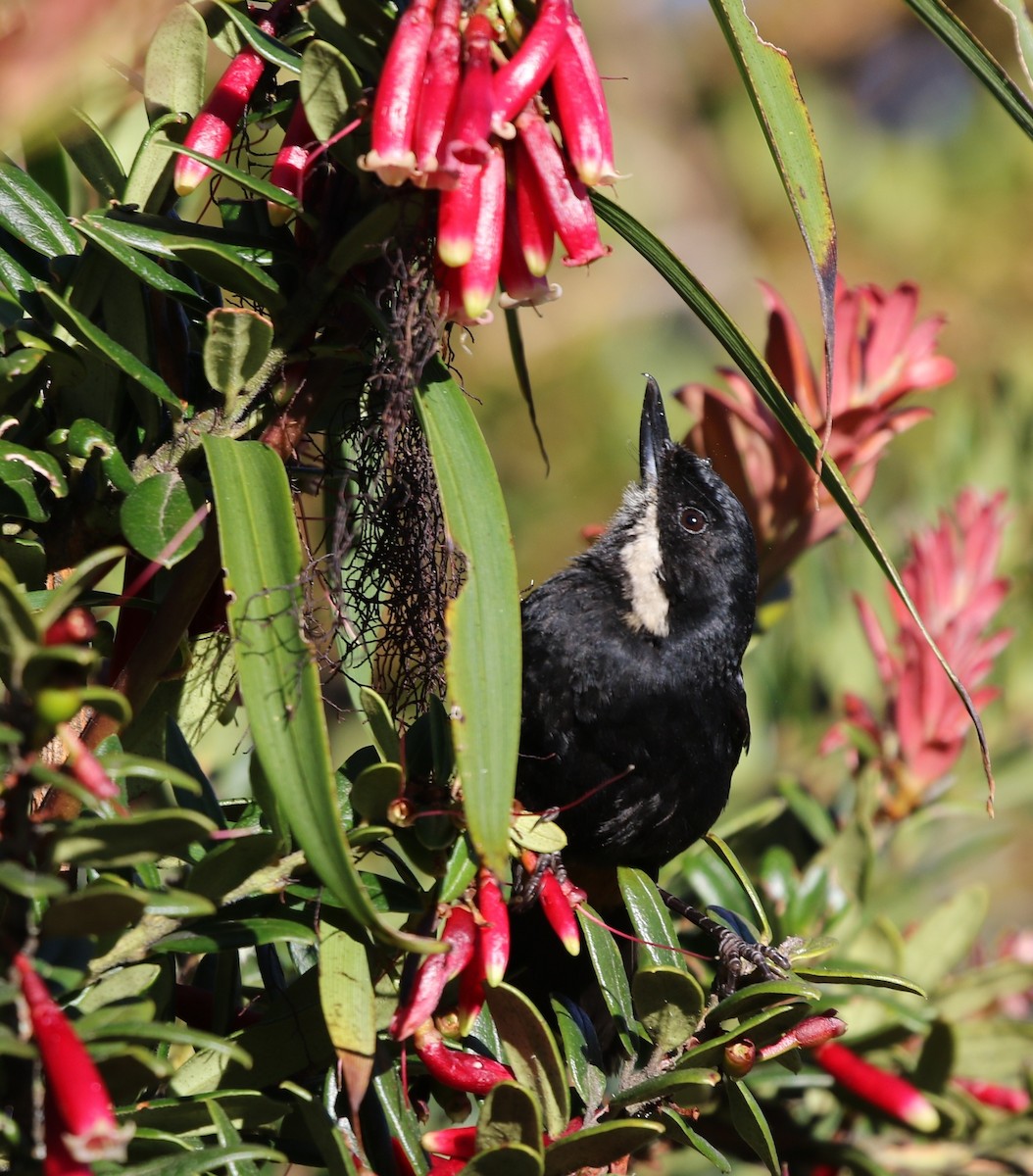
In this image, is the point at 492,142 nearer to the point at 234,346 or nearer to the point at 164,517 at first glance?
the point at 234,346

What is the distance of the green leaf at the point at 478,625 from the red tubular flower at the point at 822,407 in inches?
38.3

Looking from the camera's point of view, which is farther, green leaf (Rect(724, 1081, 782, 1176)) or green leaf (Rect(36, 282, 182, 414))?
green leaf (Rect(724, 1081, 782, 1176))

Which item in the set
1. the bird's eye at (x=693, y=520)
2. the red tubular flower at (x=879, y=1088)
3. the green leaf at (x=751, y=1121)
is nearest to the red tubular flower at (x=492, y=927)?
the green leaf at (x=751, y=1121)

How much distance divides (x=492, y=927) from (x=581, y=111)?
627mm

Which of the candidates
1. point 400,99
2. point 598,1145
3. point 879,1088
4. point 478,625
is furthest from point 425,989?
point 879,1088

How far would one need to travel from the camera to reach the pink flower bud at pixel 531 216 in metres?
0.97

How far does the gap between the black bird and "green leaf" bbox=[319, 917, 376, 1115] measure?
Result: 872mm

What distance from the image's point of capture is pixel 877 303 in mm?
1976

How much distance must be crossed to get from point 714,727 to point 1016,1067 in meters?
0.64

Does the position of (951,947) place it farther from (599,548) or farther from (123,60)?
(123,60)

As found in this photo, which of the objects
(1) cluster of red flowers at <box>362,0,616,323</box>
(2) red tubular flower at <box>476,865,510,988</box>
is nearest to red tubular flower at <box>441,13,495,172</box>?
(1) cluster of red flowers at <box>362,0,616,323</box>

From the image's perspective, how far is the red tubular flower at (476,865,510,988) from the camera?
3.40ft

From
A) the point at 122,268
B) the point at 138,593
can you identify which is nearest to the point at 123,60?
the point at 122,268

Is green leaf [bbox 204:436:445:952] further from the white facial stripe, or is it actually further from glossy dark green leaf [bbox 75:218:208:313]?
the white facial stripe
